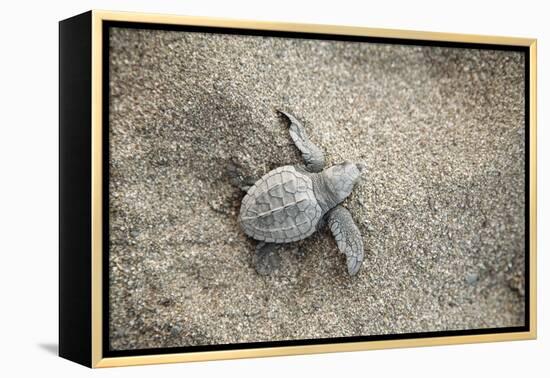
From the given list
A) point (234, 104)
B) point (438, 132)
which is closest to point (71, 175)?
point (234, 104)

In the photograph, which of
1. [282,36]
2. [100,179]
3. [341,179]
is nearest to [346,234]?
[341,179]

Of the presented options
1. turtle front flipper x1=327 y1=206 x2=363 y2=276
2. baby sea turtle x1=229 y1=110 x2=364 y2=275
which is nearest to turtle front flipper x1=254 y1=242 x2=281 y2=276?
baby sea turtle x1=229 y1=110 x2=364 y2=275

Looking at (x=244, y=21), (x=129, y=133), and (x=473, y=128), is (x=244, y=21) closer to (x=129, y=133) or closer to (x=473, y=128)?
(x=129, y=133)

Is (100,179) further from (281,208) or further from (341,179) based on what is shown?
(341,179)

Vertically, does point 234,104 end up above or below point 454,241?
above

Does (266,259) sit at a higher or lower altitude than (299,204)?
lower

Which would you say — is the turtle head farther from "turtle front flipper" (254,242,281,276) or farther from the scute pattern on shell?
"turtle front flipper" (254,242,281,276)
